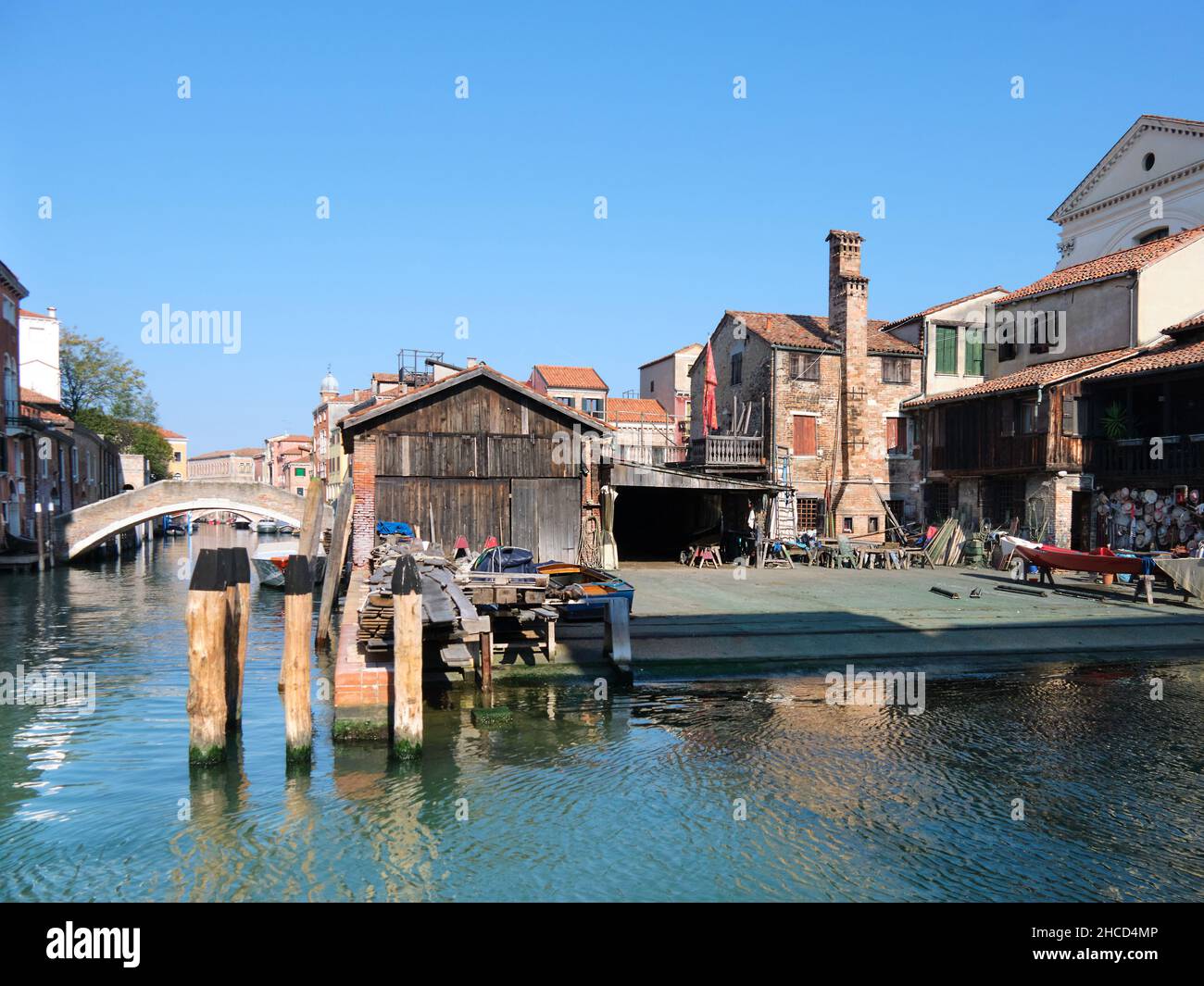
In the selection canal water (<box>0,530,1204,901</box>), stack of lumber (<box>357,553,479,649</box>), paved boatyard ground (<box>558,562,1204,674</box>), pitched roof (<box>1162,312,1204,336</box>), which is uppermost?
pitched roof (<box>1162,312,1204,336</box>)

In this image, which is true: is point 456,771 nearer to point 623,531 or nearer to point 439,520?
point 439,520

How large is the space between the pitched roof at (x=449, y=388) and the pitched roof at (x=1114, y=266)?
18.3 m

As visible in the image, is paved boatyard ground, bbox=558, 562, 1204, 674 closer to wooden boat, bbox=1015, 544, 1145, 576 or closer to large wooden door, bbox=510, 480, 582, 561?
wooden boat, bbox=1015, 544, 1145, 576

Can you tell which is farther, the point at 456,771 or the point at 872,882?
the point at 456,771

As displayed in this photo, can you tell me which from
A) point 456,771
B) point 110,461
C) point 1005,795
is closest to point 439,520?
point 456,771

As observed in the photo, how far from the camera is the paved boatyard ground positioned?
14641 mm

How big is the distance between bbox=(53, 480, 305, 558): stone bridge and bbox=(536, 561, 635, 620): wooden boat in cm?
2303

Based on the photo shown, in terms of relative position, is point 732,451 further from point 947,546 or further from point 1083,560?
point 1083,560

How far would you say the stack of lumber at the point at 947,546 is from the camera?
2953 cm

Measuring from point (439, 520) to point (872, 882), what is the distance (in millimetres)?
15558

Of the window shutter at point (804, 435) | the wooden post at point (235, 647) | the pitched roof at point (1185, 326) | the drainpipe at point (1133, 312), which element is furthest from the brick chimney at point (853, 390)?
the wooden post at point (235, 647)

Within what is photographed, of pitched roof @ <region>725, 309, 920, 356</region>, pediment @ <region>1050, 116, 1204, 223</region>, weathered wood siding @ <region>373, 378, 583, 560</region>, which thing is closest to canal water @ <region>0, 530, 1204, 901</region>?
weathered wood siding @ <region>373, 378, 583, 560</region>
